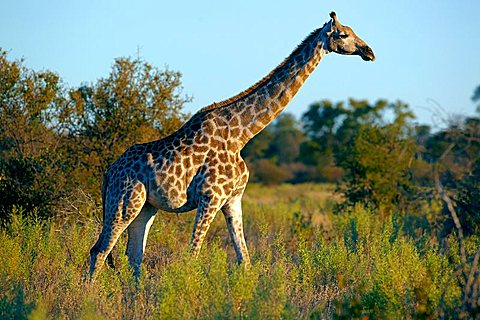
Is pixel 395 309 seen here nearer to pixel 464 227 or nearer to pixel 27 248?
pixel 27 248

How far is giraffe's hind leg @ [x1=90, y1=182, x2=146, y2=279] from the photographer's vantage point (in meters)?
7.69

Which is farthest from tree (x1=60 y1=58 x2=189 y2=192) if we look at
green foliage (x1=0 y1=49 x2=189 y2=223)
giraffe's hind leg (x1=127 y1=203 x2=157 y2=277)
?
giraffe's hind leg (x1=127 y1=203 x2=157 y2=277)

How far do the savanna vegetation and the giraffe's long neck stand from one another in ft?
3.98

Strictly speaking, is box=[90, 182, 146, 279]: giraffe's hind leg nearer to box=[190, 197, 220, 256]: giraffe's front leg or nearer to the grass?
the grass

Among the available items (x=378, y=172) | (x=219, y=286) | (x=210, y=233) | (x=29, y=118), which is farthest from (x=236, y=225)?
(x=378, y=172)

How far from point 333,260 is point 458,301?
221 cm

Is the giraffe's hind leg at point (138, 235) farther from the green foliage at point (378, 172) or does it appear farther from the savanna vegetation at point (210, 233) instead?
the green foliage at point (378, 172)

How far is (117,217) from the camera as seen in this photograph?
770 cm

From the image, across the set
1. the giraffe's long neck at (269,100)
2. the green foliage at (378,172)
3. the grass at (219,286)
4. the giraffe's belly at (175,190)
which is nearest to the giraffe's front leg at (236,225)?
the grass at (219,286)

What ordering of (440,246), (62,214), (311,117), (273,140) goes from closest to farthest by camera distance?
(440,246) → (62,214) → (311,117) → (273,140)

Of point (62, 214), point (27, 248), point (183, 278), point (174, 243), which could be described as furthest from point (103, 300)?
point (62, 214)

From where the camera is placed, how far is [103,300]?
6.05 meters

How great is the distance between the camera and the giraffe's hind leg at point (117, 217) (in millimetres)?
7688

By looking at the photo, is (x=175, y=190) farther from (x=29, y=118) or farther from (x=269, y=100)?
(x=29, y=118)
